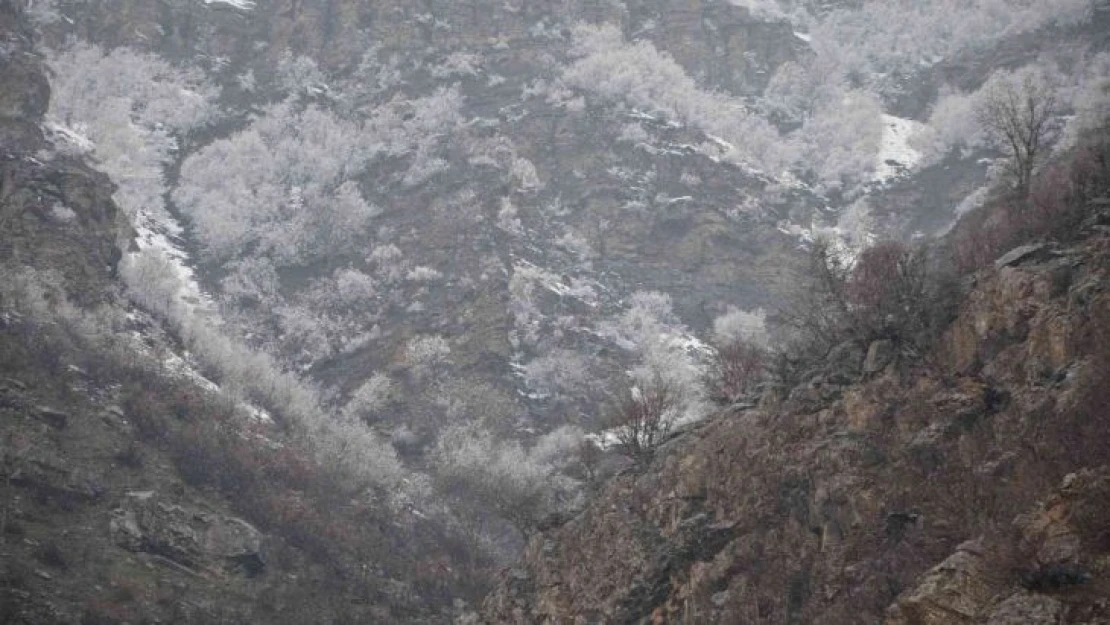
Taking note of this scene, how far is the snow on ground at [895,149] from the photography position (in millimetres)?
122812

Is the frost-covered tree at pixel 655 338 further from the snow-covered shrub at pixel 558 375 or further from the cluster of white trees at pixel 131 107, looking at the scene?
the cluster of white trees at pixel 131 107

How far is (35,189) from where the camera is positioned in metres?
81.8

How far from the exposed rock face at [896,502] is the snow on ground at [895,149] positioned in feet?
350

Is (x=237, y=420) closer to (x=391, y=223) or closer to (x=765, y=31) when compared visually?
(x=391, y=223)

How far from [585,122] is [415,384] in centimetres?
5428

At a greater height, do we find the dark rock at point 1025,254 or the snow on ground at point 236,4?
the snow on ground at point 236,4

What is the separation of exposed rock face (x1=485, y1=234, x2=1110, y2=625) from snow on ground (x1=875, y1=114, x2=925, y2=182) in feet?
350

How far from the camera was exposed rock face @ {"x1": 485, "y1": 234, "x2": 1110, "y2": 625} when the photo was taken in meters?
12.3

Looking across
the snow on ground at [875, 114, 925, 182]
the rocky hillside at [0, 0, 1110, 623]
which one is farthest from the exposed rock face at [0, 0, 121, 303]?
the snow on ground at [875, 114, 925, 182]

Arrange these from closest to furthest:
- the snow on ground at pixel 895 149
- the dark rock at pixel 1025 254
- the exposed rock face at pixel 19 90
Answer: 1. the dark rock at pixel 1025 254
2. the exposed rock face at pixel 19 90
3. the snow on ground at pixel 895 149

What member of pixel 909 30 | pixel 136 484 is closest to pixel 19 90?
pixel 136 484

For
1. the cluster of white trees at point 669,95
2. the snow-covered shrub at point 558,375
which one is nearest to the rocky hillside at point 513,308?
the snow-covered shrub at point 558,375

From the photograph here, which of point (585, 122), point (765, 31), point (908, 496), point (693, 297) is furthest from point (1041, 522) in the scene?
point (765, 31)

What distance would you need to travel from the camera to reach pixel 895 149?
128875 mm
